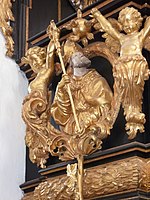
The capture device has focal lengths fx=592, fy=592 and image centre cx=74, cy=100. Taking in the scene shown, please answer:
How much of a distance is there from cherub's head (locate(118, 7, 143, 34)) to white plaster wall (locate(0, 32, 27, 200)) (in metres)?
0.83

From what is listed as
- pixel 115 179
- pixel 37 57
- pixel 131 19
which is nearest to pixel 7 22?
pixel 37 57

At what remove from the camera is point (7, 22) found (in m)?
3.16

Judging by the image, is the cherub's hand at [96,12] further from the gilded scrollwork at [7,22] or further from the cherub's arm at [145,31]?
the gilded scrollwork at [7,22]

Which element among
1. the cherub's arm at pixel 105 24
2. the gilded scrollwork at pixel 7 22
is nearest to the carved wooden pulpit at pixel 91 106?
the cherub's arm at pixel 105 24

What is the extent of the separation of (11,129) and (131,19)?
2.99 ft

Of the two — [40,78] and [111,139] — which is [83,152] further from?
[40,78]

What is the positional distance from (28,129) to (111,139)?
1.74ft

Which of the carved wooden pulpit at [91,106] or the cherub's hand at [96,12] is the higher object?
the cherub's hand at [96,12]

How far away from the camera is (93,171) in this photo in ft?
7.83

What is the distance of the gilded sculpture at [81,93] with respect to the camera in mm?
2346

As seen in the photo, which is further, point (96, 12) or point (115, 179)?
point (96, 12)

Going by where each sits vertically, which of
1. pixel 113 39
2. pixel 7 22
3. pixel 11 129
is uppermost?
pixel 7 22

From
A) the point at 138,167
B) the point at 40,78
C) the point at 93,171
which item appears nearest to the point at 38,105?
the point at 40,78

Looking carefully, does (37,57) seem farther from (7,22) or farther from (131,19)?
(131,19)
